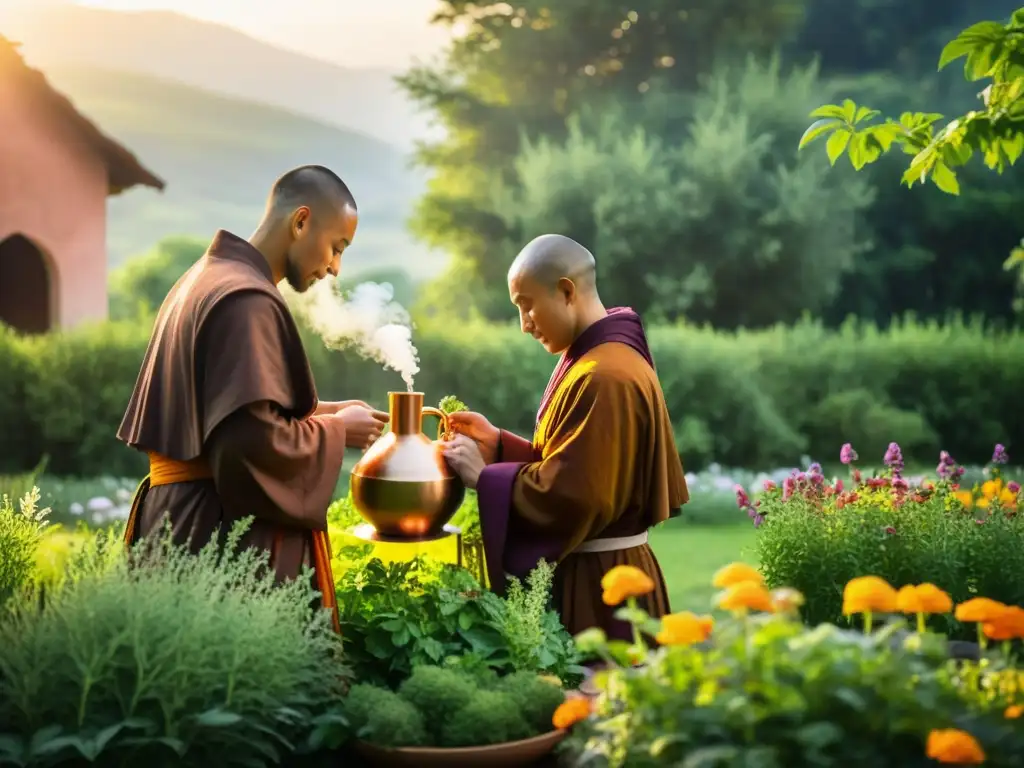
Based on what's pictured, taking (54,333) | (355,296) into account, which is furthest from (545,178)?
(355,296)

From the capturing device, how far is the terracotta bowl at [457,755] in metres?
2.91

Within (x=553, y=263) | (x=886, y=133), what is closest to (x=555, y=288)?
(x=553, y=263)

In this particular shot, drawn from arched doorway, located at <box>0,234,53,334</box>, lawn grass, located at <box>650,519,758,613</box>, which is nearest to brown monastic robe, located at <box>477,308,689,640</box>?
lawn grass, located at <box>650,519,758,613</box>

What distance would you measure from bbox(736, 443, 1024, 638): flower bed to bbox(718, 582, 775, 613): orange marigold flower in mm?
2175

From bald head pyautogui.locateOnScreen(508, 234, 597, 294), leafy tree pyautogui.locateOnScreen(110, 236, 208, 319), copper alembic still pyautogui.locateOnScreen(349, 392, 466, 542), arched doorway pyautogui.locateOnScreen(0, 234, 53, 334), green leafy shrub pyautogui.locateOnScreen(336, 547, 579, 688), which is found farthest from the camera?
leafy tree pyautogui.locateOnScreen(110, 236, 208, 319)

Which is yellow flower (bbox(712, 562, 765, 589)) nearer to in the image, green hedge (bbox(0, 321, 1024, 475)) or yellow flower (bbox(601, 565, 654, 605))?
yellow flower (bbox(601, 565, 654, 605))

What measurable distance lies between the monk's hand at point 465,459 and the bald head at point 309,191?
97 centimetres

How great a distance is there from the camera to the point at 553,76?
2492cm

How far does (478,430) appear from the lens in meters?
4.47

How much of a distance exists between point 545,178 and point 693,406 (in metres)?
8.43

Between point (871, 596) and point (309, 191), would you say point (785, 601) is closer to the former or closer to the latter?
point (871, 596)

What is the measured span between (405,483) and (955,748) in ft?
7.00

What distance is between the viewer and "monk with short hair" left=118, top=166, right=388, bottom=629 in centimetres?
340

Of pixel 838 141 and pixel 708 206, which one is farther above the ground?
pixel 708 206
